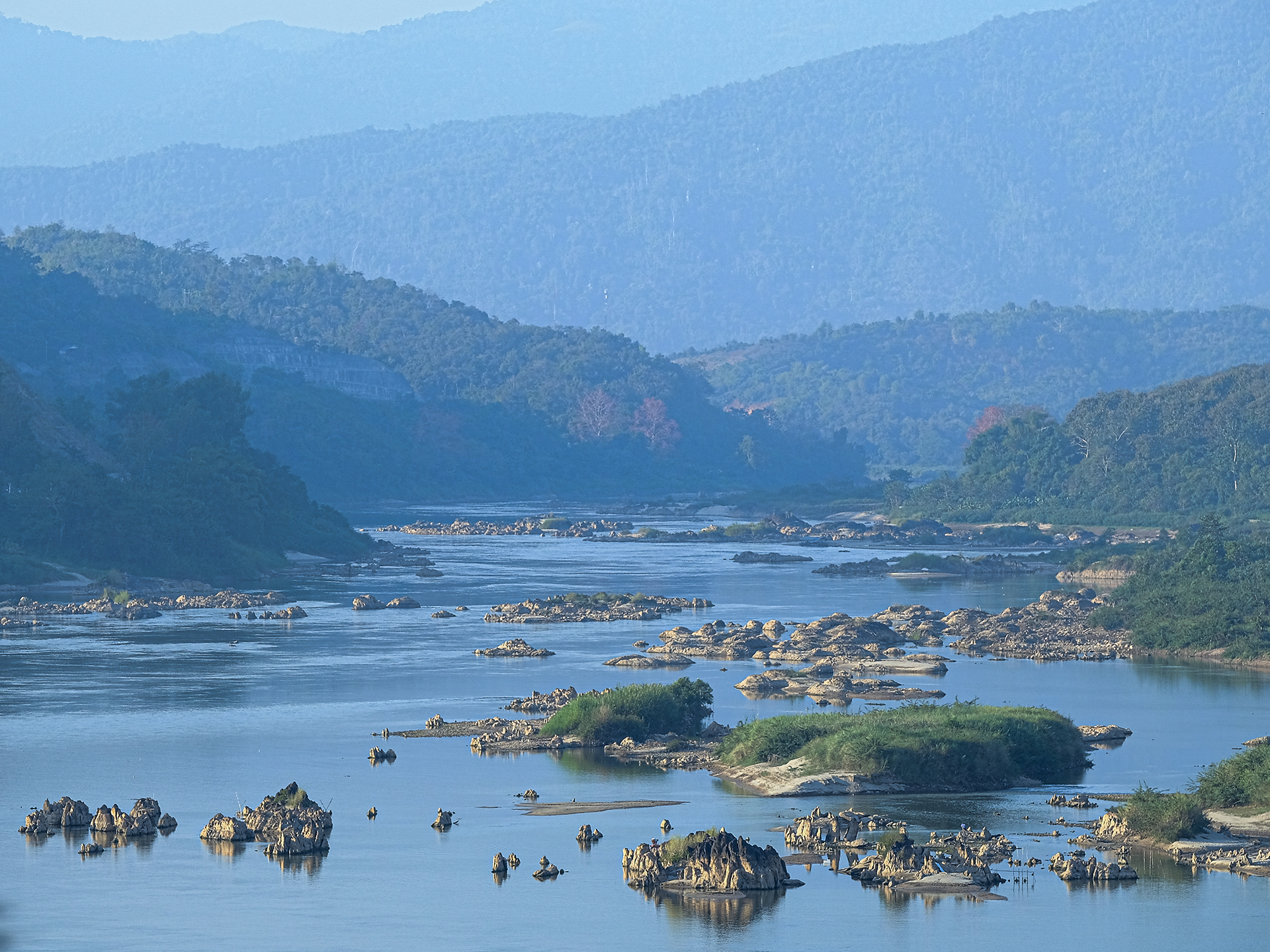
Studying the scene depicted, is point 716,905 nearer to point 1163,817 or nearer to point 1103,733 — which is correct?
point 1163,817

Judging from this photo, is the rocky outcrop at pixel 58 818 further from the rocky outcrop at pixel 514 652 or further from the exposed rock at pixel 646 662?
the rocky outcrop at pixel 514 652

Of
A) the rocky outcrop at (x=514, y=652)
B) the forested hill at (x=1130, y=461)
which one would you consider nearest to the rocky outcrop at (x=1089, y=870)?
the rocky outcrop at (x=514, y=652)

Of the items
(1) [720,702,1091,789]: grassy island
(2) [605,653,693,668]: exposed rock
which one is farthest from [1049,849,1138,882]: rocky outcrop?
(2) [605,653,693,668]: exposed rock

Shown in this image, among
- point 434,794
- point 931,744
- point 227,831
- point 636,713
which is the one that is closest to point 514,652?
point 636,713

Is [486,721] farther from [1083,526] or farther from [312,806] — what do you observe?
[1083,526]

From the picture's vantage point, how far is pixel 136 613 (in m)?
78.1

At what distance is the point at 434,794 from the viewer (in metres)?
43.7

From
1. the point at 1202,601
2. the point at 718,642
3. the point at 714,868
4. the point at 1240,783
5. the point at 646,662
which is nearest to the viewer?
the point at 714,868

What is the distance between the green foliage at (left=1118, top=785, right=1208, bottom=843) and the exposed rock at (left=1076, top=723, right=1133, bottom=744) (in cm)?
1254

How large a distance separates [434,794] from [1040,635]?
33308 millimetres

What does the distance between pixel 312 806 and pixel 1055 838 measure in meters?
12.4

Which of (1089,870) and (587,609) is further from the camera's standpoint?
(587,609)

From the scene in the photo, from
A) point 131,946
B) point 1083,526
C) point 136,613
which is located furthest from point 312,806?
point 1083,526

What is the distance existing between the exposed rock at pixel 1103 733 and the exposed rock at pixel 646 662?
1543 cm
